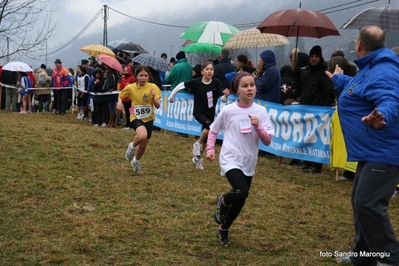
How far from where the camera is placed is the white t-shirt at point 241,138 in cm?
586

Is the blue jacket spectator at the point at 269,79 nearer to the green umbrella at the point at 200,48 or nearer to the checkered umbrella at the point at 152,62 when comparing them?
the checkered umbrella at the point at 152,62

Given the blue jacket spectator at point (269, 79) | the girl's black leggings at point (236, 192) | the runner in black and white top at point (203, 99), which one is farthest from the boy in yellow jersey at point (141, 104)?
→ the girl's black leggings at point (236, 192)

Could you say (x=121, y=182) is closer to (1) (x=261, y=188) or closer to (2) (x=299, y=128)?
(1) (x=261, y=188)

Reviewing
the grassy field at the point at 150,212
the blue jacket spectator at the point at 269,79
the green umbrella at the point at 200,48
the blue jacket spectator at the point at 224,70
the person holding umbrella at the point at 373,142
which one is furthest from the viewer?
the green umbrella at the point at 200,48

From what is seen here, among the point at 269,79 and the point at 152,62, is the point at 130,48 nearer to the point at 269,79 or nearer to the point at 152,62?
the point at 152,62

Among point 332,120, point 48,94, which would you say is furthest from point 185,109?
point 48,94

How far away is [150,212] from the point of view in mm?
7160

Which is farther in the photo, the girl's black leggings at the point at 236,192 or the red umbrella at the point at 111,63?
the red umbrella at the point at 111,63

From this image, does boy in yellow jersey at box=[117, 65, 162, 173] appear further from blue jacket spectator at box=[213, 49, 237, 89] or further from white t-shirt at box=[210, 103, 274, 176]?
blue jacket spectator at box=[213, 49, 237, 89]

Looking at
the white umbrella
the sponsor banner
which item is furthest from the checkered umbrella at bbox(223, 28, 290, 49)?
the white umbrella

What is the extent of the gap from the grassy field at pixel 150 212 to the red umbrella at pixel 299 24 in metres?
2.93

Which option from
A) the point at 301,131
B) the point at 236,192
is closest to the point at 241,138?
the point at 236,192

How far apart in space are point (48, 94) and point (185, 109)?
10.0m

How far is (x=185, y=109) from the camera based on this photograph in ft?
51.2
